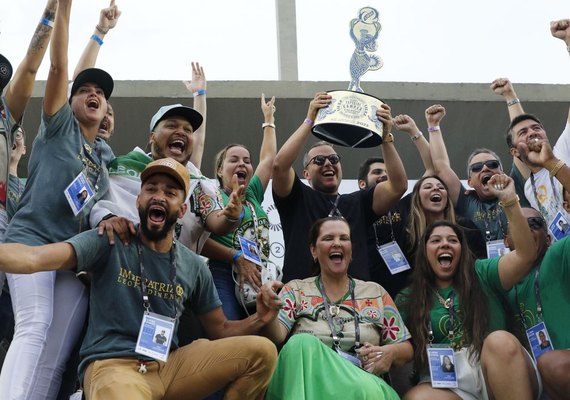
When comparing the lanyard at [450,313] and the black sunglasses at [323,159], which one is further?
the black sunglasses at [323,159]

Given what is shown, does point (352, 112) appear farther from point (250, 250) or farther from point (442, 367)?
point (442, 367)

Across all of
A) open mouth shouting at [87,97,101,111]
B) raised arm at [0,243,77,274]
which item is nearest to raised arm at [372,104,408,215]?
open mouth shouting at [87,97,101,111]

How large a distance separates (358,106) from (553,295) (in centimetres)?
154

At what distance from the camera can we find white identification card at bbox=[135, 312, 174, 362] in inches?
Result: 151

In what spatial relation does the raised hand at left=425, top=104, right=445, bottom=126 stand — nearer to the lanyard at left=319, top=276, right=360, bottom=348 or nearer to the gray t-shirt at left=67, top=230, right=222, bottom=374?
the lanyard at left=319, top=276, right=360, bottom=348

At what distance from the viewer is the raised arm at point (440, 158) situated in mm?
5820

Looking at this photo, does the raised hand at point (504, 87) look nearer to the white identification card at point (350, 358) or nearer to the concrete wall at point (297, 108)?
the concrete wall at point (297, 108)

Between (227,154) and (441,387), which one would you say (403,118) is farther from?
(441,387)

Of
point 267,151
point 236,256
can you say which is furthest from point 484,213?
point 236,256

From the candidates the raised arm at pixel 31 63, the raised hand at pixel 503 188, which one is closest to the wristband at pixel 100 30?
the raised arm at pixel 31 63

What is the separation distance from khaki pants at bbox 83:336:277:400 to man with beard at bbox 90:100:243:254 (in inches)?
31.2

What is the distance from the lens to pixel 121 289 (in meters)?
3.97

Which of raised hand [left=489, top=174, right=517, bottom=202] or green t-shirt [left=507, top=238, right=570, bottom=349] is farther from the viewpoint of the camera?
raised hand [left=489, top=174, right=517, bottom=202]

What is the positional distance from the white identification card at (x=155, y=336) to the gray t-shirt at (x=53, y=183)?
0.60 m
